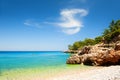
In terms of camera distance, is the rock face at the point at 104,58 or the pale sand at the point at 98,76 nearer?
the pale sand at the point at 98,76

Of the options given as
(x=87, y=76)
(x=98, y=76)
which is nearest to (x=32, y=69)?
(x=87, y=76)

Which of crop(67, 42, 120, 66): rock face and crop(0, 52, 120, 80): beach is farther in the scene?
crop(67, 42, 120, 66): rock face

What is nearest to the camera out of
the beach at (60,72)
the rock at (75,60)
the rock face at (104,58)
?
Answer: the beach at (60,72)

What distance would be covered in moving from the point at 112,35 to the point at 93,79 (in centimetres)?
7053

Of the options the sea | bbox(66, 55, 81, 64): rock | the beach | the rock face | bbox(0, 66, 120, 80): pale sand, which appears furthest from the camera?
bbox(66, 55, 81, 64): rock

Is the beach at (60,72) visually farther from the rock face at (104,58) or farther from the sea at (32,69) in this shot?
the rock face at (104,58)

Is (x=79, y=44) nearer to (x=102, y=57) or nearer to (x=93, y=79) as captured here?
(x=102, y=57)

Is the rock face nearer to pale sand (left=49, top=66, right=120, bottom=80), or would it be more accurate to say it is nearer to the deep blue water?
the deep blue water

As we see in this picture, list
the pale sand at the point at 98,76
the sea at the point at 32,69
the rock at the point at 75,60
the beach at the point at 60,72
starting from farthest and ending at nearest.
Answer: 1. the rock at the point at 75,60
2. the sea at the point at 32,69
3. the beach at the point at 60,72
4. the pale sand at the point at 98,76

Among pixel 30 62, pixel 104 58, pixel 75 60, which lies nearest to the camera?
pixel 104 58

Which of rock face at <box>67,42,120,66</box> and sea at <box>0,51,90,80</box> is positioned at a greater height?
rock face at <box>67,42,120,66</box>

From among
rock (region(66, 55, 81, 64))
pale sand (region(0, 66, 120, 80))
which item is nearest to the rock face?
rock (region(66, 55, 81, 64))

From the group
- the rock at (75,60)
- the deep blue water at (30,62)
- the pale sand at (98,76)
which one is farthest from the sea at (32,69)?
the pale sand at (98,76)

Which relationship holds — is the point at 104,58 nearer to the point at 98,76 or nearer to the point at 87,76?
the point at 87,76
